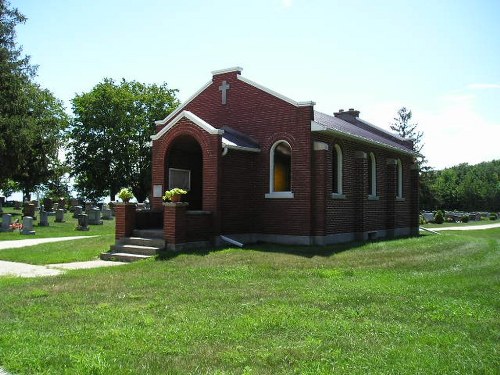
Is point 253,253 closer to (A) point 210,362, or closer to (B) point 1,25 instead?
(A) point 210,362

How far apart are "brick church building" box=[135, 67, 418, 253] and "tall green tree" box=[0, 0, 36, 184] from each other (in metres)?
16.1

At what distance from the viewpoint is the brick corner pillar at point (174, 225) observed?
46.3 ft

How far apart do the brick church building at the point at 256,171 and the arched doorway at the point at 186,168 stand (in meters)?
0.04

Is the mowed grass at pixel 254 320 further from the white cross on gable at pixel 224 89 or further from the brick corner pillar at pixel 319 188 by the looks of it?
the white cross on gable at pixel 224 89

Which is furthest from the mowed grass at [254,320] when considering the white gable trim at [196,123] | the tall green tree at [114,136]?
the tall green tree at [114,136]

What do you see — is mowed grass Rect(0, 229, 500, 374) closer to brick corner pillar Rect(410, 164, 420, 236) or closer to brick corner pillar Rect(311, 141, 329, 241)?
brick corner pillar Rect(311, 141, 329, 241)

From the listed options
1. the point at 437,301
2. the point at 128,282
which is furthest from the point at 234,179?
the point at 437,301

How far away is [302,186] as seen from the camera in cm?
1638

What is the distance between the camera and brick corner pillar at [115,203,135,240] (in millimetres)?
15367

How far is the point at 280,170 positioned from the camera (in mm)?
17188

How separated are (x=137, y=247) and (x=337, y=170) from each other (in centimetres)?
773

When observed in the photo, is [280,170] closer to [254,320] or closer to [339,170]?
[339,170]

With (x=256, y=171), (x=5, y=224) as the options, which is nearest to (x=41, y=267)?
(x=256, y=171)

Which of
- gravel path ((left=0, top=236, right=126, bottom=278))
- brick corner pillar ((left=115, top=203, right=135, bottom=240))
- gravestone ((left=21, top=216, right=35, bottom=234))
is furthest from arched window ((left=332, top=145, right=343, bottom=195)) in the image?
gravestone ((left=21, top=216, right=35, bottom=234))
